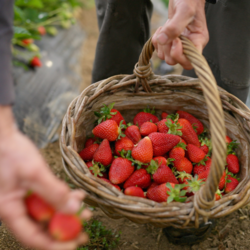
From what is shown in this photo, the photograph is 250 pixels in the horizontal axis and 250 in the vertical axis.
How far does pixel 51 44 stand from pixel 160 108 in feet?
5.42

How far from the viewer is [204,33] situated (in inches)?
40.7

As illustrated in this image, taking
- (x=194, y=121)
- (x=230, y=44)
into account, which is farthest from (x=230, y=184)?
(x=230, y=44)

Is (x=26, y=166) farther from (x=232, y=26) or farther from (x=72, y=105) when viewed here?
(x=232, y=26)

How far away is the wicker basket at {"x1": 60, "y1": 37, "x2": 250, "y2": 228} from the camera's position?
0.71m

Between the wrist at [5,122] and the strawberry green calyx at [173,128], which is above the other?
the wrist at [5,122]

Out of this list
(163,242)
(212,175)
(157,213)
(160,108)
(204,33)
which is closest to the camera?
(212,175)

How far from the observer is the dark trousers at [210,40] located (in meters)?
1.20

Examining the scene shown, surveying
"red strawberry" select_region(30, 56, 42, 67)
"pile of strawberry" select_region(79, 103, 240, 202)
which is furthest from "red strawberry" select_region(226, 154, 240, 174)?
"red strawberry" select_region(30, 56, 42, 67)

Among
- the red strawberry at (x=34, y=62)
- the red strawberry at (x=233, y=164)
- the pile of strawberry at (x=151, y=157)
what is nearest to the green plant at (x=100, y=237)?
the pile of strawberry at (x=151, y=157)

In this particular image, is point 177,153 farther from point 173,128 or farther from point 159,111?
point 159,111

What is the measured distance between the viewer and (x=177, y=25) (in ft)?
2.77

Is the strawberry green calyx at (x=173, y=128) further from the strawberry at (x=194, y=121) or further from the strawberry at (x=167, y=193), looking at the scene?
the strawberry at (x=167, y=193)

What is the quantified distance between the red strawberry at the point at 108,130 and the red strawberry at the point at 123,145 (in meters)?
0.03

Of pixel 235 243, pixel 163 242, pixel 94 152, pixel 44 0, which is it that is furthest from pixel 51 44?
pixel 235 243
